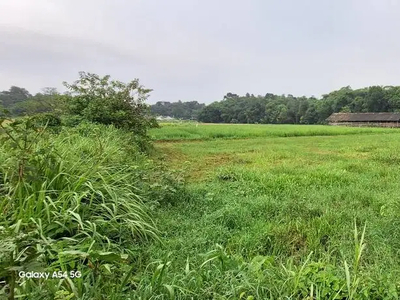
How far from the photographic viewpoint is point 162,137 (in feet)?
53.7

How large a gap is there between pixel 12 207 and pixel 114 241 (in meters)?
0.77

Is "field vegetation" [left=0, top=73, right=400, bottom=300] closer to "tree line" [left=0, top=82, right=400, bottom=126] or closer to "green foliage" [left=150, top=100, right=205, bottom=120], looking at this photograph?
"green foliage" [left=150, top=100, right=205, bottom=120]

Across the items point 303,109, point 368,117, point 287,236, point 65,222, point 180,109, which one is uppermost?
point 180,109

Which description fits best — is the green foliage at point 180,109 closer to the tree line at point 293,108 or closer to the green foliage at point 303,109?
the tree line at point 293,108

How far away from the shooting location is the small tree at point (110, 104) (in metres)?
8.36

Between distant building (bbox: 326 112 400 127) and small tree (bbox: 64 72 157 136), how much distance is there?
4359cm

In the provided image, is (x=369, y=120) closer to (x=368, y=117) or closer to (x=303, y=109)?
(x=368, y=117)

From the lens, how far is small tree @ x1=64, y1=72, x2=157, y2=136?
8359 mm

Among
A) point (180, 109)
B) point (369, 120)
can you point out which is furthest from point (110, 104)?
point (180, 109)

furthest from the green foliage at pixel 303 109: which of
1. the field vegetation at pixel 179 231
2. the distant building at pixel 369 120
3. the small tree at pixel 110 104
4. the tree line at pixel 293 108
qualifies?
the field vegetation at pixel 179 231

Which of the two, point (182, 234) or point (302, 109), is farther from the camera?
point (302, 109)

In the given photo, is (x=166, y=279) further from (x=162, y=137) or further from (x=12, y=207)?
(x=162, y=137)

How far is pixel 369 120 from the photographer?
45.3m

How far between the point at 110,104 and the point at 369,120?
152 feet
